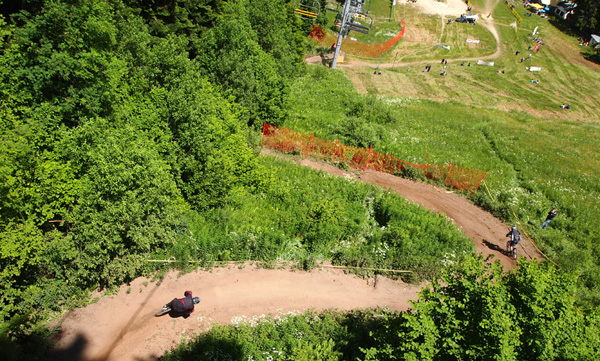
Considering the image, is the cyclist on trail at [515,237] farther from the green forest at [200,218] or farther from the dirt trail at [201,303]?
the dirt trail at [201,303]

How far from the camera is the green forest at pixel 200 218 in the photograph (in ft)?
32.9

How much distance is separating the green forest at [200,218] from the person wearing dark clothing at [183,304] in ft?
4.51

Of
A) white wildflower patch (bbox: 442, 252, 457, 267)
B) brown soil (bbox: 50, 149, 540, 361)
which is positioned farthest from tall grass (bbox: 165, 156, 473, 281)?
brown soil (bbox: 50, 149, 540, 361)

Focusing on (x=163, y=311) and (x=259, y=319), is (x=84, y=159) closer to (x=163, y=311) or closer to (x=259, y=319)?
(x=163, y=311)

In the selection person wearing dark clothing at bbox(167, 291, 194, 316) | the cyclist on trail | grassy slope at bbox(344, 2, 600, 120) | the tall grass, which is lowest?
person wearing dark clothing at bbox(167, 291, 194, 316)

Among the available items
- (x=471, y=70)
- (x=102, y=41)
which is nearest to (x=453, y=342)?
(x=102, y=41)

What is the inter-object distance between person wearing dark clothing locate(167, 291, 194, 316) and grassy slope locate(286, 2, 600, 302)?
20.3 meters

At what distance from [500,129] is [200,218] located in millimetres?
39995

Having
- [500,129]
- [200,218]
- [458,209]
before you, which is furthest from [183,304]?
[500,129]

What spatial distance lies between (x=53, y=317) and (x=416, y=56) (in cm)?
7741

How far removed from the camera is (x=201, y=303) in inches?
632

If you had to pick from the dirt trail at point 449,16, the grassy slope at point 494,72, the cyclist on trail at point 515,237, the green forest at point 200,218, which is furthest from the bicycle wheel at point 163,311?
the dirt trail at point 449,16

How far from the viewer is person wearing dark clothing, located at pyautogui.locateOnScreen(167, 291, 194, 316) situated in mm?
14805

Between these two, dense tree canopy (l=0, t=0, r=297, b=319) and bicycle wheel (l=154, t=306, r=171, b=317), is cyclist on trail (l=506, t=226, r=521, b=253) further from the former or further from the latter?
bicycle wheel (l=154, t=306, r=171, b=317)
